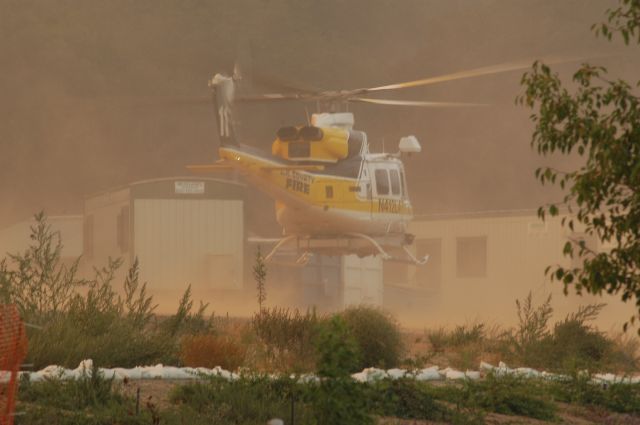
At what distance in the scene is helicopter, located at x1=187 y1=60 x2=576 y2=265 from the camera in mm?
31391

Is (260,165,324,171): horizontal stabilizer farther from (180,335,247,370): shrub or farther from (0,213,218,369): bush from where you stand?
(180,335,247,370): shrub

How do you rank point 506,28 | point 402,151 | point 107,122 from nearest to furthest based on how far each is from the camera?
1. point 402,151
2. point 107,122
3. point 506,28

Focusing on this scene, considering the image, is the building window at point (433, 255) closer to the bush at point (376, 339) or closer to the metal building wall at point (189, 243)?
the metal building wall at point (189, 243)

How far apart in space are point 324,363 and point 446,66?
499ft

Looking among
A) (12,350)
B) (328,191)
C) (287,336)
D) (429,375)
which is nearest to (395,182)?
(328,191)

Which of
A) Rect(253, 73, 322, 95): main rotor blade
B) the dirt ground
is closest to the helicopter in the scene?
Rect(253, 73, 322, 95): main rotor blade

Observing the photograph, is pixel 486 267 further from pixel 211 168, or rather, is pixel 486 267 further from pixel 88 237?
pixel 211 168

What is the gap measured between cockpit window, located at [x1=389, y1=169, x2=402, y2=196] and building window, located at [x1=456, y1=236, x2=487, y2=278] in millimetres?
14069

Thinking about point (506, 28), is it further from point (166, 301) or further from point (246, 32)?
point (166, 301)

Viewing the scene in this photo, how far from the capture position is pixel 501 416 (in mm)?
11211

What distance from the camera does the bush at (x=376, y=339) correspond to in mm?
15125

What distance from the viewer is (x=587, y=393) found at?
1227 centimetres

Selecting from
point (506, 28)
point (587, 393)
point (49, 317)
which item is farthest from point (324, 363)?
point (506, 28)

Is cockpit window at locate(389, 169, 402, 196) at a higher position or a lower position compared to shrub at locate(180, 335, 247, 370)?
higher
